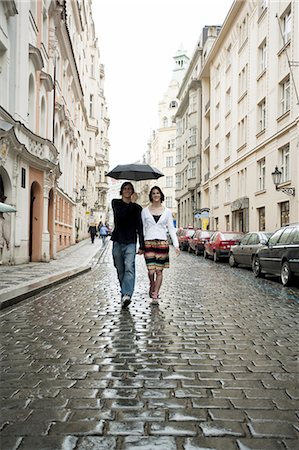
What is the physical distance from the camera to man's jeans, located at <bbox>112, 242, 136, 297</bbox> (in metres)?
7.88

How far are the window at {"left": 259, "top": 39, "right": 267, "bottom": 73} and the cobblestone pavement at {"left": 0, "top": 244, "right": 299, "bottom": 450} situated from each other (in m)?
22.1

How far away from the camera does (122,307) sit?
7.82 meters

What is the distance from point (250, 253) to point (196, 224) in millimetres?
31007

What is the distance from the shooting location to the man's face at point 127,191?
25.8 feet

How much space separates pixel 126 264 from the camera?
7906 mm

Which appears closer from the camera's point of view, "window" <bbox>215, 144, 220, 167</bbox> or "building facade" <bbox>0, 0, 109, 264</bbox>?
"building facade" <bbox>0, 0, 109, 264</bbox>

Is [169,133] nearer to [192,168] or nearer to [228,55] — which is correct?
[192,168]

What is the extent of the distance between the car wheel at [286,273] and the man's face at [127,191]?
18.1 feet

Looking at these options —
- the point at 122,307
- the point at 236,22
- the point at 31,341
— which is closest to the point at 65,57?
the point at 236,22

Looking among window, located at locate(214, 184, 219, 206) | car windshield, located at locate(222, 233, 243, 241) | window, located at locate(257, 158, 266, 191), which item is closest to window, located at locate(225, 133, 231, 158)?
window, located at locate(214, 184, 219, 206)

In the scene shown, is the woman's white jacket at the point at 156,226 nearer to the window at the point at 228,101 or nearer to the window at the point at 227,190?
the window at the point at 227,190

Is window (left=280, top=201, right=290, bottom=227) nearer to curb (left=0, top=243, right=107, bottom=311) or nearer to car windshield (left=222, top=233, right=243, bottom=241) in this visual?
Result: car windshield (left=222, top=233, right=243, bottom=241)

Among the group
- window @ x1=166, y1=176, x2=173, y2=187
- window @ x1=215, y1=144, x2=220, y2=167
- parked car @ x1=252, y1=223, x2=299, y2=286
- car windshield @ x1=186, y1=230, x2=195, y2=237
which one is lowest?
parked car @ x1=252, y1=223, x2=299, y2=286

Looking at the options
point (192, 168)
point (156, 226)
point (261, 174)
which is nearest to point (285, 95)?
point (261, 174)
